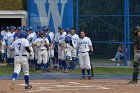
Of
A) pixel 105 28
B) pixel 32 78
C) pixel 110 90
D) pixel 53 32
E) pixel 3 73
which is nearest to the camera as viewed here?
pixel 110 90

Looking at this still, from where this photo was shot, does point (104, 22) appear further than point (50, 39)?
Yes

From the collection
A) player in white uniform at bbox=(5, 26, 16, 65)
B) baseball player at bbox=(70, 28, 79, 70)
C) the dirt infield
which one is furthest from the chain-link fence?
the dirt infield

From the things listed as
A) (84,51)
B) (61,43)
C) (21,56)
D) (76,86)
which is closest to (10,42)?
(61,43)

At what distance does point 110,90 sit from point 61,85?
2.38 metres

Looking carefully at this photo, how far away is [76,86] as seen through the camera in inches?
659

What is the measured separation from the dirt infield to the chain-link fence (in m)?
11.6

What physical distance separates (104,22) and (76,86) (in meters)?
14.8

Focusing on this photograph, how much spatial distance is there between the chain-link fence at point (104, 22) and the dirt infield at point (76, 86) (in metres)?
11.6

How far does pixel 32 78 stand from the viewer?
19.8 m

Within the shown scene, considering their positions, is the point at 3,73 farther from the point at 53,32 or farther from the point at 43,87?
the point at 43,87

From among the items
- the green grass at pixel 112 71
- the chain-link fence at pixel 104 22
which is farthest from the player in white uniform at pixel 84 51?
the chain-link fence at pixel 104 22

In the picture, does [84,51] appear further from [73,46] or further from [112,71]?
[112,71]

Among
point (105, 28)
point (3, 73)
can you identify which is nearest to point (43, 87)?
point (3, 73)

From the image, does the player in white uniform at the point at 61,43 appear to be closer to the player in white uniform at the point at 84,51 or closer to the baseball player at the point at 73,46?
the baseball player at the point at 73,46
